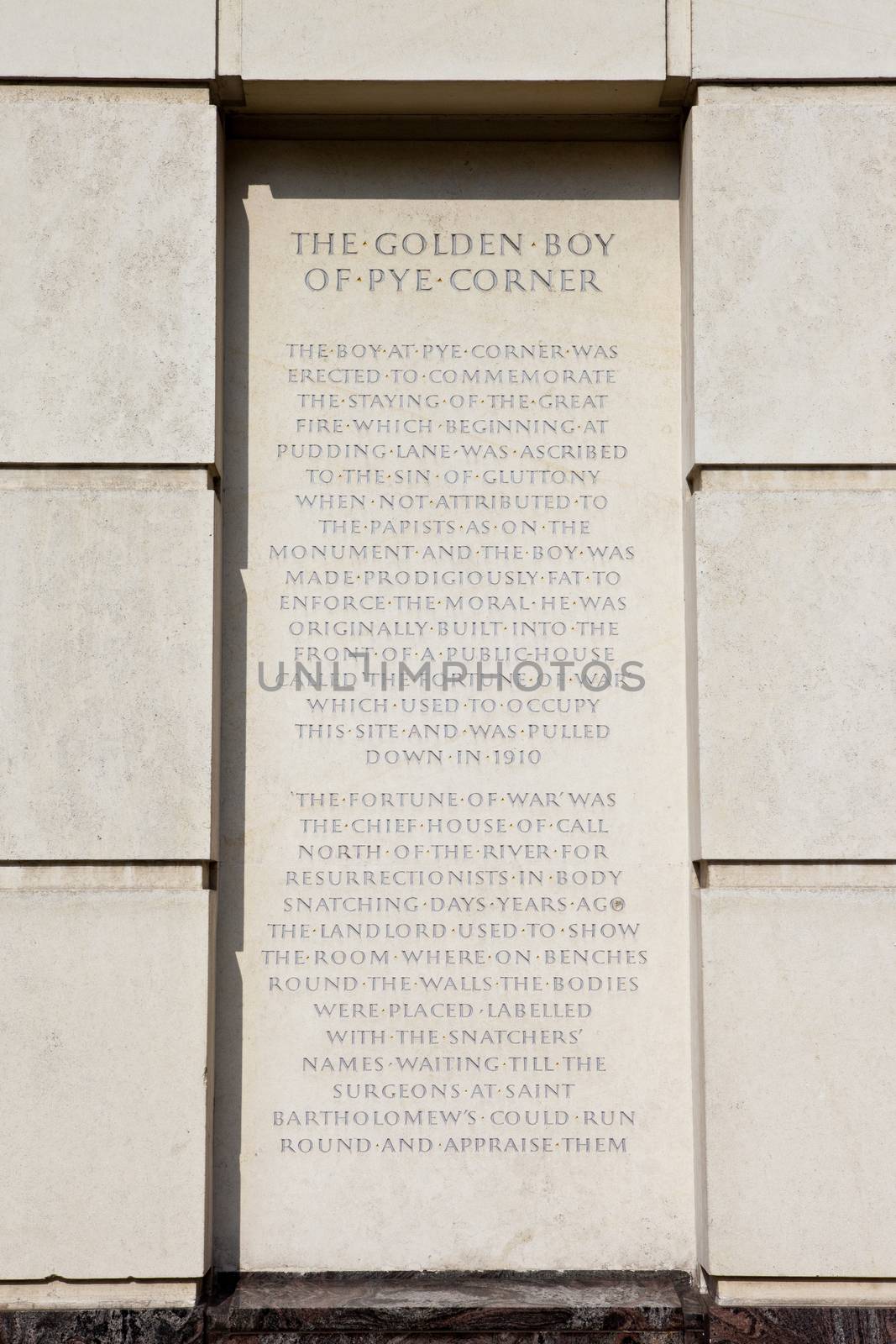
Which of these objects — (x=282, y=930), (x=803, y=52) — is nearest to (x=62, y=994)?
(x=282, y=930)

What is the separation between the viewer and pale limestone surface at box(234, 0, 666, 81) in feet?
16.9

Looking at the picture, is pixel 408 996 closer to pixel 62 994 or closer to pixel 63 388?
pixel 62 994

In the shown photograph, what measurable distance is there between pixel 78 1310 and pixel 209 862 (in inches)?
62.6

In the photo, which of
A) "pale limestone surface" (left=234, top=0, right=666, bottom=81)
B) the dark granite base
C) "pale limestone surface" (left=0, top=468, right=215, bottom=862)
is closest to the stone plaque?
the dark granite base

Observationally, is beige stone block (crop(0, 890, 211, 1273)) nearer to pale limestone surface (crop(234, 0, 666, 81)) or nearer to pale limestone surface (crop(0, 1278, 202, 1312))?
pale limestone surface (crop(0, 1278, 202, 1312))

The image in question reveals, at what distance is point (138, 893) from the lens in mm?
4957

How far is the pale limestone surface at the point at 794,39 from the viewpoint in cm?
516

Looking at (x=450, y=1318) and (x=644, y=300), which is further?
(x=644, y=300)

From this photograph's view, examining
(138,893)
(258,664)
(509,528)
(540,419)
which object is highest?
(540,419)

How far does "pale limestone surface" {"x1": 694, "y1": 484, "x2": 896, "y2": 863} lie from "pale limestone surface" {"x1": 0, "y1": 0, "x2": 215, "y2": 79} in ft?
8.29

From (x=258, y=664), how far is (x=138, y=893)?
98 centimetres

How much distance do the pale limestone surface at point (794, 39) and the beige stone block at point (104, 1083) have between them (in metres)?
3.65

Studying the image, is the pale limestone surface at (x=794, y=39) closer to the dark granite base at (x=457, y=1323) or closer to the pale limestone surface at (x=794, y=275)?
the pale limestone surface at (x=794, y=275)

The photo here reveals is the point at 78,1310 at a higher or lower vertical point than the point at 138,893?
lower
